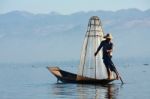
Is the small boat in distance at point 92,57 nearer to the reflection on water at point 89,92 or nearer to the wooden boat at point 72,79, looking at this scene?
the wooden boat at point 72,79

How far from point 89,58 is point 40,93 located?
8.44 m

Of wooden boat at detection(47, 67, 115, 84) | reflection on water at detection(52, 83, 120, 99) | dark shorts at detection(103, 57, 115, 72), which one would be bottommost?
reflection on water at detection(52, 83, 120, 99)

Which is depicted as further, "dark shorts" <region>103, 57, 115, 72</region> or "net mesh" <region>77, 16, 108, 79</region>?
"net mesh" <region>77, 16, 108, 79</region>

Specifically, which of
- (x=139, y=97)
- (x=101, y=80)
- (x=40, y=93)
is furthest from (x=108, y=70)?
(x=139, y=97)

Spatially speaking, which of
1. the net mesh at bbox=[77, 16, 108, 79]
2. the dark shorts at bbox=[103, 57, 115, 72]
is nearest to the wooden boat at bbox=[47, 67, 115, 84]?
the net mesh at bbox=[77, 16, 108, 79]

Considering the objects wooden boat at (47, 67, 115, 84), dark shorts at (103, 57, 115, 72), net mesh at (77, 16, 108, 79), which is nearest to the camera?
dark shorts at (103, 57, 115, 72)

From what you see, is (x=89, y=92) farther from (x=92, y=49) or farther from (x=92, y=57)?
(x=92, y=49)

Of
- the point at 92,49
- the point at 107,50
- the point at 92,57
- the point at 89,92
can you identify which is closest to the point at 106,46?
the point at 107,50

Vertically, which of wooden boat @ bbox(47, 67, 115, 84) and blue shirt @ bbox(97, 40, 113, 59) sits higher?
blue shirt @ bbox(97, 40, 113, 59)

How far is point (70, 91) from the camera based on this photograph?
31.8 meters

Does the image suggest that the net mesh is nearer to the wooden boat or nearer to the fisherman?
the wooden boat

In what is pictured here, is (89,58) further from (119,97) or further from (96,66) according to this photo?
(119,97)

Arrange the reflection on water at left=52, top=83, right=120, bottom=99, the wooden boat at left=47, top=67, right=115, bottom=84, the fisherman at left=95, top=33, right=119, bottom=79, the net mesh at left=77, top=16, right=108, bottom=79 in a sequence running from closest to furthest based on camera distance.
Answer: the reflection on water at left=52, top=83, right=120, bottom=99
the fisherman at left=95, top=33, right=119, bottom=79
the wooden boat at left=47, top=67, right=115, bottom=84
the net mesh at left=77, top=16, right=108, bottom=79

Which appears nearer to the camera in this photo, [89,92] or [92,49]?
[89,92]
